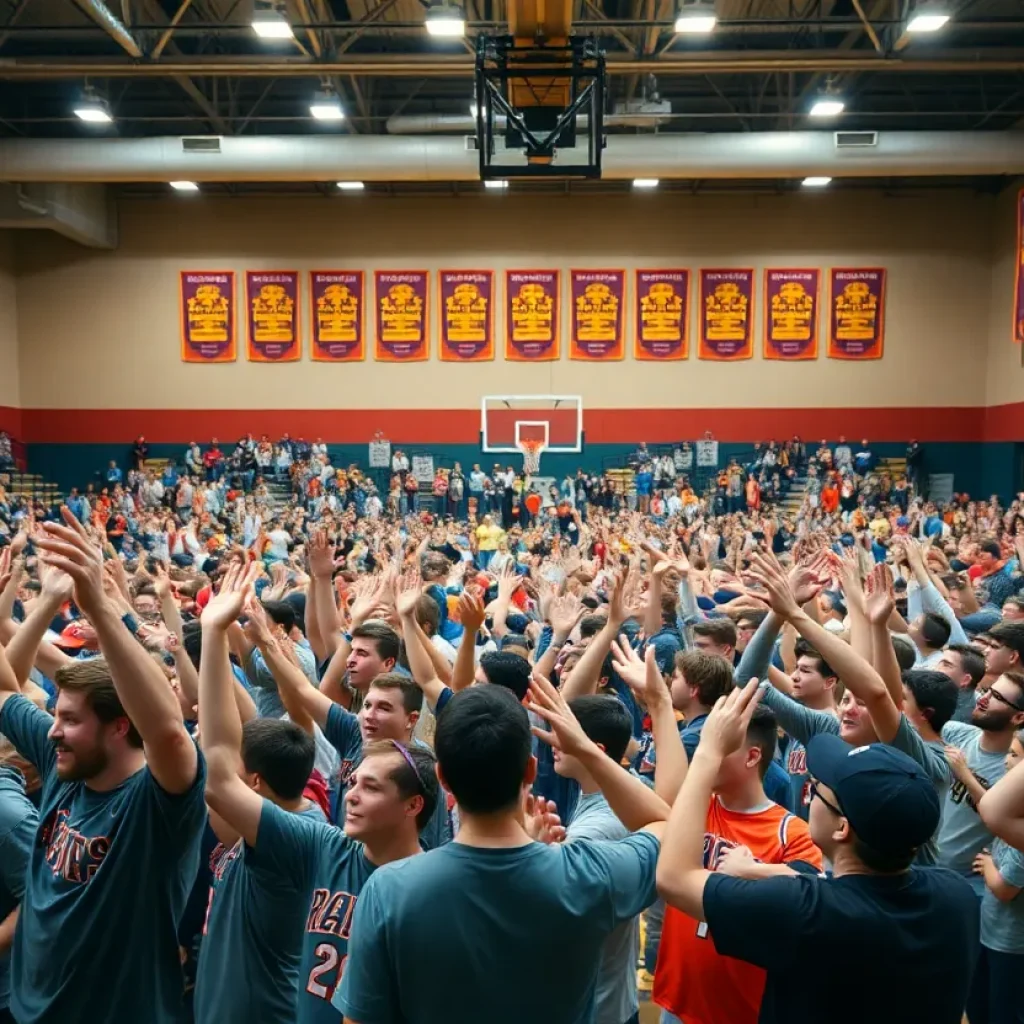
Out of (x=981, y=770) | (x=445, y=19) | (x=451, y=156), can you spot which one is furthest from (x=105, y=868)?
(x=451, y=156)

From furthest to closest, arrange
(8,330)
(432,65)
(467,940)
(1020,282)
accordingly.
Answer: (8,330), (1020,282), (432,65), (467,940)

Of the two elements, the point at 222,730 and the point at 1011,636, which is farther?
the point at 1011,636

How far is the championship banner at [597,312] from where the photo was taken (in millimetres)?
24391

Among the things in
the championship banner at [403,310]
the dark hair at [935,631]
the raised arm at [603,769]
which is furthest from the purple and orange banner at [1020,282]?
the raised arm at [603,769]

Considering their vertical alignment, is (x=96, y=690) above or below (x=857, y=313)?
below

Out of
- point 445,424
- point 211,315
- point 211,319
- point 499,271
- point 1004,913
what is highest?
point 499,271

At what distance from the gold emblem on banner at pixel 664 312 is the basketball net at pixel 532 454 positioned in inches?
162

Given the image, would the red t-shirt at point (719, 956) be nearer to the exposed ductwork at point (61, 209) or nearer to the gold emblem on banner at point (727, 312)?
the gold emblem on banner at point (727, 312)

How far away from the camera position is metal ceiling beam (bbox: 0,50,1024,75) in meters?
15.8

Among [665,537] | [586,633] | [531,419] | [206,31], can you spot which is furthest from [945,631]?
[531,419]

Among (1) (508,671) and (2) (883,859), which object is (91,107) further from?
(2) (883,859)

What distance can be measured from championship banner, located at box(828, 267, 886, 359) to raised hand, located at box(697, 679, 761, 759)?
77.9ft

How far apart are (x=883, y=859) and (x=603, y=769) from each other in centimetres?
66

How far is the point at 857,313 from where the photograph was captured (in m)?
24.2
